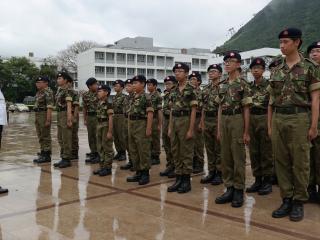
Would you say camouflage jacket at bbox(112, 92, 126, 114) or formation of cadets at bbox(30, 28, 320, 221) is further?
camouflage jacket at bbox(112, 92, 126, 114)

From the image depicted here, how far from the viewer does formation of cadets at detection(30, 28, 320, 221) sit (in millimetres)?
4383

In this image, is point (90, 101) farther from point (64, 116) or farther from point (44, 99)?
point (44, 99)

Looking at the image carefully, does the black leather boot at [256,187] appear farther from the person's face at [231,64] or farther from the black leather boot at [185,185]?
the person's face at [231,64]

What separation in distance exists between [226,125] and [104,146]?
2601 mm

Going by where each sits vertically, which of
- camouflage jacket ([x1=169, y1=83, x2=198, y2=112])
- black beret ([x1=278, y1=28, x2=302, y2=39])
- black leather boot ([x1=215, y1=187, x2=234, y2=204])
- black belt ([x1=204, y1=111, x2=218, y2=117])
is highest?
black beret ([x1=278, y1=28, x2=302, y2=39])

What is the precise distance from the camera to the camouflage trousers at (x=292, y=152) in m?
4.35

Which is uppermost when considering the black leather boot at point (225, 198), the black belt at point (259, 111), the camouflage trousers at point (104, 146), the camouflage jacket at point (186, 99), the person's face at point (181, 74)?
the person's face at point (181, 74)

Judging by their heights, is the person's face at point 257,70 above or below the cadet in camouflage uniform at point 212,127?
above

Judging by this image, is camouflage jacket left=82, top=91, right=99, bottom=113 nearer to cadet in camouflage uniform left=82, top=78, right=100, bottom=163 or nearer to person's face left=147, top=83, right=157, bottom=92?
cadet in camouflage uniform left=82, top=78, right=100, bottom=163

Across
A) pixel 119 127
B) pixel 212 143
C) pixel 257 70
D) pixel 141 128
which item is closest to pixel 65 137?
pixel 119 127

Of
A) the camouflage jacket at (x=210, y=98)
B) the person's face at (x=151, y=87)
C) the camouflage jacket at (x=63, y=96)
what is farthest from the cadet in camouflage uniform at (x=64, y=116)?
the camouflage jacket at (x=210, y=98)

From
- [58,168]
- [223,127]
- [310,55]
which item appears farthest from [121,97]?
[310,55]

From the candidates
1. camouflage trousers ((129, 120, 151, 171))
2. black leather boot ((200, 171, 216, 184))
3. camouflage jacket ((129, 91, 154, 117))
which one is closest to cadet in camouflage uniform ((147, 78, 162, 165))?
camouflage jacket ((129, 91, 154, 117))

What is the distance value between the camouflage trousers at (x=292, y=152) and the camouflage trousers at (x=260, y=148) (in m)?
1.14
